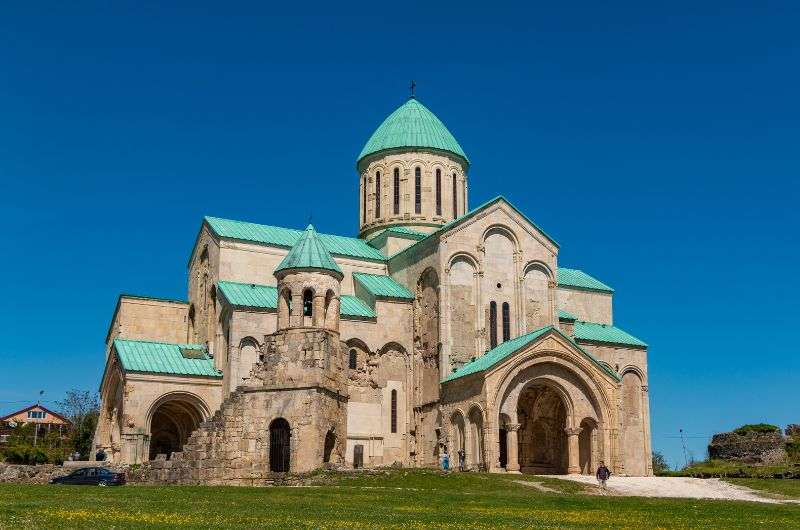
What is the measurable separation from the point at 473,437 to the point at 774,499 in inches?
462

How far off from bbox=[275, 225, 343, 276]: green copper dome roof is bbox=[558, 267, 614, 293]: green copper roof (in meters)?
16.8

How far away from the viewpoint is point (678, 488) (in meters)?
32.6

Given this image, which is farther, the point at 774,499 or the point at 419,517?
the point at 774,499

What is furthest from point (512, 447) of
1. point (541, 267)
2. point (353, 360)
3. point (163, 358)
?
point (163, 358)

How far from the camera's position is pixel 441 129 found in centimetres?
4972

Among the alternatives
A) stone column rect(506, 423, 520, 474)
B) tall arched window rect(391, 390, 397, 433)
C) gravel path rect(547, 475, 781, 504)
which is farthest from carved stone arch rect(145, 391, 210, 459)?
gravel path rect(547, 475, 781, 504)

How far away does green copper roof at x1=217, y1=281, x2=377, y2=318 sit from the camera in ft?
132

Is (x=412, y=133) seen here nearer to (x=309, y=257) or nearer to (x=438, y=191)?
(x=438, y=191)

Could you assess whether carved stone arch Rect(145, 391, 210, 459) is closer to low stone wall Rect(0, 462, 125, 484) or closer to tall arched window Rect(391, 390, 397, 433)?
low stone wall Rect(0, 462, 125, 484)

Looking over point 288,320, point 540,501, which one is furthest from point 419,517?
point 288,320

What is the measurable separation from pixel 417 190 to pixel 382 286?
21.4 ft

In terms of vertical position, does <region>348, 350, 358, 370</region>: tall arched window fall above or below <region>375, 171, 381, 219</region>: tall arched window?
below

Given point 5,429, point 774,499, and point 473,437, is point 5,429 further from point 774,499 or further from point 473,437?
point 774,499

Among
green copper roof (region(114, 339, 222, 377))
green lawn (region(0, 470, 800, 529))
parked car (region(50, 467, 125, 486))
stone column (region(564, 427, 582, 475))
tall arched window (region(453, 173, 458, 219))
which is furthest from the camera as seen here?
tall arched window (region(453, 173, 458, 219))
